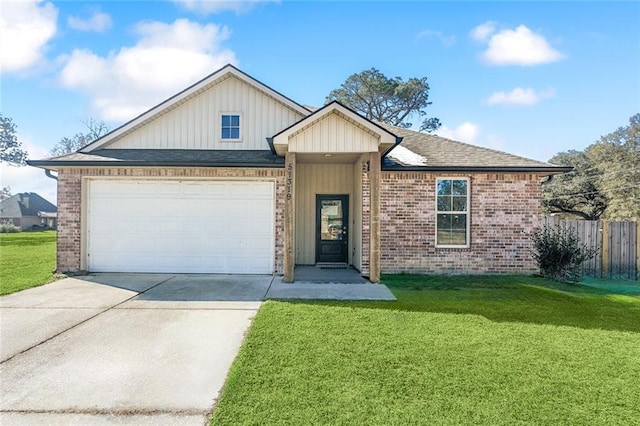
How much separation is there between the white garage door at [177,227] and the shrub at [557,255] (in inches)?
298

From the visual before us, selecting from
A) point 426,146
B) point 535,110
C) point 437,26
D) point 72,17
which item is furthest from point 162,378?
Result: point 535,110

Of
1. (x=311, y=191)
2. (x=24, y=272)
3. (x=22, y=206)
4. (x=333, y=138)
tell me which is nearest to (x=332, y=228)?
(x=311, y=191)

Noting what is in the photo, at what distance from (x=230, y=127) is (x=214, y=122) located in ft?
1.76

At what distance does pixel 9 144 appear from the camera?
38.3 metres

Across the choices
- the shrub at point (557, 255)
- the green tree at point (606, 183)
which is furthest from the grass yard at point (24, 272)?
the green tree at point (606, 183)

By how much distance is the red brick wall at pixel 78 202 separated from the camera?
927 cm

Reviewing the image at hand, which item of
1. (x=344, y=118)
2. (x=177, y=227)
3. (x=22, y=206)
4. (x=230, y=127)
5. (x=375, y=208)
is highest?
(x=230, y=127)

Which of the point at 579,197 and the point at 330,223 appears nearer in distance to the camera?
the point at 330,223

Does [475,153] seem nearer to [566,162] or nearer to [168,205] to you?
[168,205]

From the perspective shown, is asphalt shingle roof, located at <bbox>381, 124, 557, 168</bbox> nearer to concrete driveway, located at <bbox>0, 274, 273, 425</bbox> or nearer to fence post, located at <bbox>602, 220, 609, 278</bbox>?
fence post, located at <bbox>602, 220, 609, 278</bbox>

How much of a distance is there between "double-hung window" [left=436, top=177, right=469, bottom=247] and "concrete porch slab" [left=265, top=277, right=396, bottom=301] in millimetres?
2838

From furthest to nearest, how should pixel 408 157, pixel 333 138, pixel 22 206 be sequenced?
1. pixel 22 206
2. pixel 408 157
3. pixel 333 138

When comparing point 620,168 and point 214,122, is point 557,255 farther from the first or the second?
point 620,168

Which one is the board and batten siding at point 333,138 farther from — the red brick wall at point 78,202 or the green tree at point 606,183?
the green tree at point 606,183
